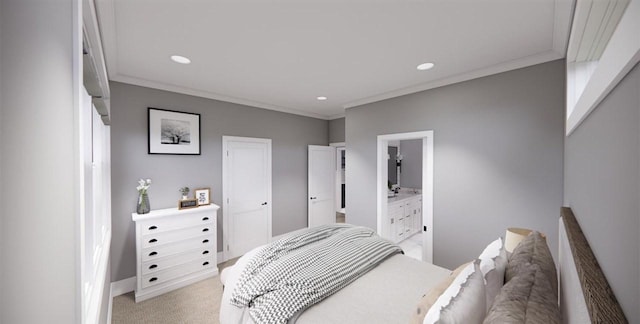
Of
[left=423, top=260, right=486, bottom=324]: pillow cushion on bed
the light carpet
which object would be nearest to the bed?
[left=423, top=260, right=486, bottom=324]: pillow cushion on bed

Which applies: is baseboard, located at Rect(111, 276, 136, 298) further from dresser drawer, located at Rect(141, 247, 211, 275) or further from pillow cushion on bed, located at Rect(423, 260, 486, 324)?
pillow cushion on bed, located at Rect(423, 260, 486, 324)

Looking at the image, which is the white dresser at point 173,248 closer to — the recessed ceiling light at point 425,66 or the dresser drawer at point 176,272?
the dresser drawer at point 176,272

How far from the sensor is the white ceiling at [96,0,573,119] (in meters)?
1.60

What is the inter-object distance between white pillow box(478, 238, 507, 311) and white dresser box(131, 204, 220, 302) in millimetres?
2999

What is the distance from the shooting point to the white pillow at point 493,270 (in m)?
1.15

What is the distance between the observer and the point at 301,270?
1.74m

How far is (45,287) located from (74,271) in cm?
7

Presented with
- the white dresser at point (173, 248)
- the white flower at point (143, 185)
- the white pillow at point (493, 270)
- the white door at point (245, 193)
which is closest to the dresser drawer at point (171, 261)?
the white dresser at point (173, 248)

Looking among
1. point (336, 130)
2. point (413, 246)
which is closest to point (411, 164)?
point (336, 130)

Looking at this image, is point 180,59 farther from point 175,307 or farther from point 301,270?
point 175,307

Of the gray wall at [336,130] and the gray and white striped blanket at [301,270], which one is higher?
the gray wall at [336,130]

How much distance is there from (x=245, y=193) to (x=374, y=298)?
287 centimetres

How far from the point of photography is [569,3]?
58.4 inches

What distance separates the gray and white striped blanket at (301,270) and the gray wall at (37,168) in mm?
980
